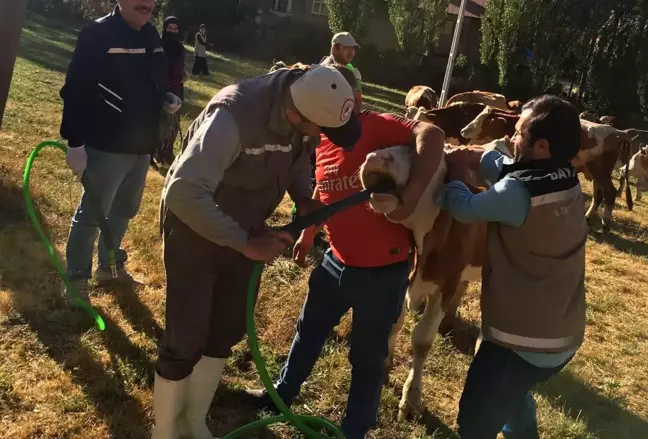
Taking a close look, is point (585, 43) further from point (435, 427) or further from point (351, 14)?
point (435, 427)

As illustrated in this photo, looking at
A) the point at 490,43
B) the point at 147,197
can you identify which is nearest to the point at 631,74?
the point at 490,43

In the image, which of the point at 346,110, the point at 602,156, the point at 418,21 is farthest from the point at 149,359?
the point at 418,21

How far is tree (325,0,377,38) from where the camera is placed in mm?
29811

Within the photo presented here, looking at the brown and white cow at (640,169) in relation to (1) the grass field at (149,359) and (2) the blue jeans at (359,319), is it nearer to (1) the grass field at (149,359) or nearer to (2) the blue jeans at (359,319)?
(1) the grass field at (149,359)

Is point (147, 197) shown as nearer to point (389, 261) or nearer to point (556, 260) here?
point (389, 261)

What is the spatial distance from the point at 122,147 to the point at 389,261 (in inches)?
78.0

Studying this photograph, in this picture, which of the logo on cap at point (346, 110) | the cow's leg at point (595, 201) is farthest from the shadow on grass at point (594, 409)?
the cow's leg at point (595, 201)

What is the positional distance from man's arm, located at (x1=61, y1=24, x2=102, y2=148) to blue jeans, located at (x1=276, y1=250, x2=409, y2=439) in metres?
1.68

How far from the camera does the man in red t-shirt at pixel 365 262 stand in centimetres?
289

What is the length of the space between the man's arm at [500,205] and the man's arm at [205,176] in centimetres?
96

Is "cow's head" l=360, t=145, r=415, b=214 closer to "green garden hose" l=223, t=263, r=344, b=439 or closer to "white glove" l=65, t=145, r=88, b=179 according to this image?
"green garden hose" l=223, t=263, r=344, b=439

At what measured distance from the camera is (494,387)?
105 inches

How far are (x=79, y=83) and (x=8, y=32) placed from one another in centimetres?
184

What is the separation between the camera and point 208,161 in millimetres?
2232
